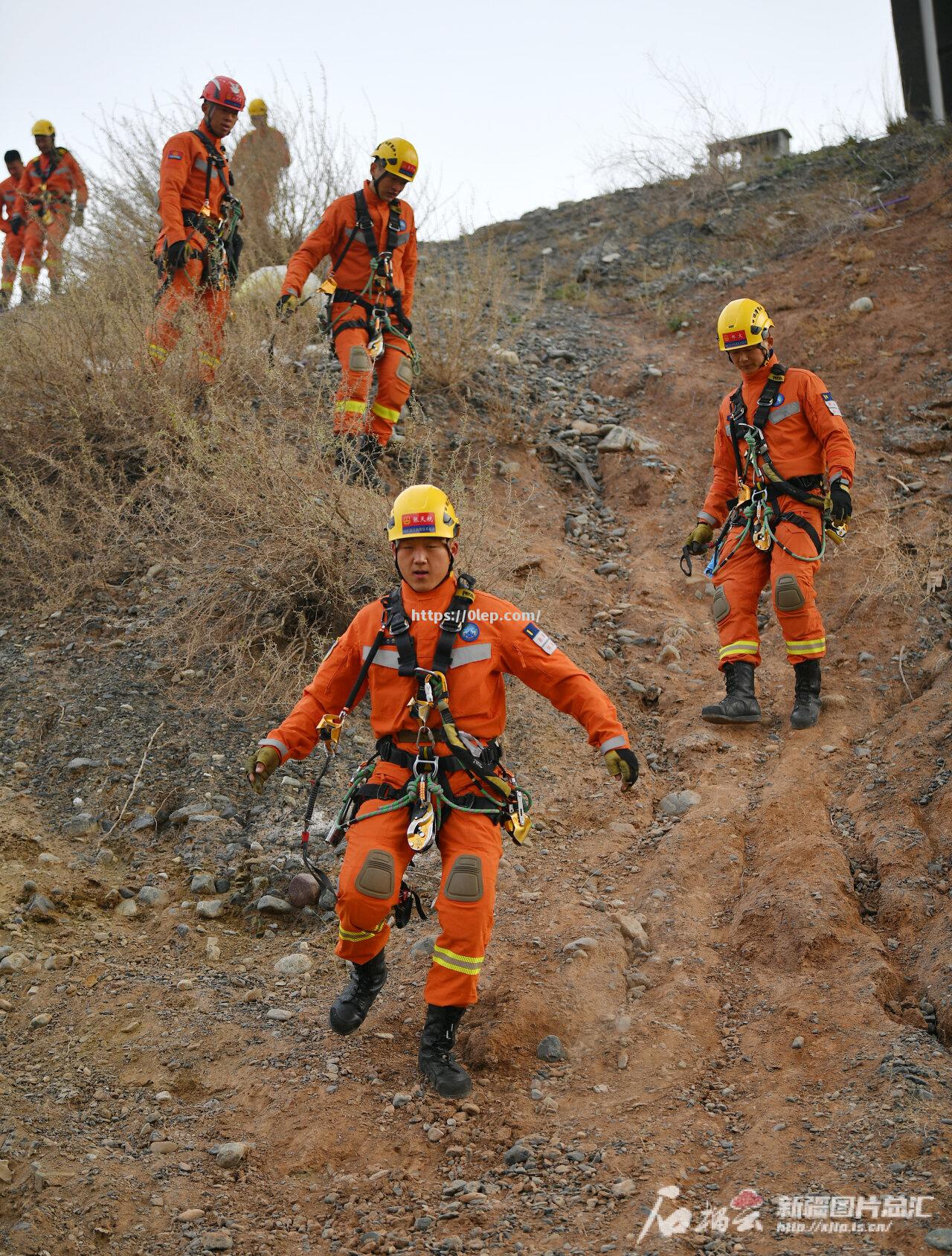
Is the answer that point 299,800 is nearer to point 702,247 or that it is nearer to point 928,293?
point 928,293

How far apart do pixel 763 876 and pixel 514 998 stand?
1.25 metres

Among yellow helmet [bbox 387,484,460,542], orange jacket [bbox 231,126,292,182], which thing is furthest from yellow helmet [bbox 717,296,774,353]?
orange jacket [bbox 231,126,292,182]

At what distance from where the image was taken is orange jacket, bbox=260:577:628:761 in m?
4.04

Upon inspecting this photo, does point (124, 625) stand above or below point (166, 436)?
below

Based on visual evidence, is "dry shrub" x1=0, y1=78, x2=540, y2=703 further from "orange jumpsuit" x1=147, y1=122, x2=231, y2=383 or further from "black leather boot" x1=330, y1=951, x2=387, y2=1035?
"black leather boot" x1=330, y1=951, x2=387, y2=1035

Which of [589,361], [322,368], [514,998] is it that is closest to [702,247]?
[589,361]

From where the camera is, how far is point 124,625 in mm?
6648

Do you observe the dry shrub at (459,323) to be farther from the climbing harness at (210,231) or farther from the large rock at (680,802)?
the large rock at (680,802)

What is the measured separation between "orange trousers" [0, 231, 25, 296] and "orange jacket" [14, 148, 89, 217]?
0.49 metres

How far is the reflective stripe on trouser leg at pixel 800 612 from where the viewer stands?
228 inches

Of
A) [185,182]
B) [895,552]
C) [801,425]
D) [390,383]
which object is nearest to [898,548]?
[895,552]

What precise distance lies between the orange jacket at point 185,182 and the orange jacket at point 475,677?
474cm

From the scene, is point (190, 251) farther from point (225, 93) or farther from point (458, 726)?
point (458, 726)

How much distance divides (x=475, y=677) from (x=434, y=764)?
348 mm
